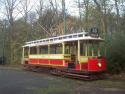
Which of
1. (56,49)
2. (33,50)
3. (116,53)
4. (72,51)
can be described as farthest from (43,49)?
(116,53)

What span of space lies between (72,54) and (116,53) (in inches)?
129

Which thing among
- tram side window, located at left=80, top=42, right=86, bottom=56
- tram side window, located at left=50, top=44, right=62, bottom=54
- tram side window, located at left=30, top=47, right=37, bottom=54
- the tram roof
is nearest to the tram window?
the tram roof

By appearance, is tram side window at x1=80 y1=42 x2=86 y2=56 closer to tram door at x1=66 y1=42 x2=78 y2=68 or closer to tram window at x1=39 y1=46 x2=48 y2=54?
tram door at x1=66 y1=42 x2=78 y2=68

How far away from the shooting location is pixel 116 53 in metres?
19.8

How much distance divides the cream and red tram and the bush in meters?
1.02

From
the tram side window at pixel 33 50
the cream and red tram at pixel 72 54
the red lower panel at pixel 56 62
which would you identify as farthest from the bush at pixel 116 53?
the tram side window at pixel 33 50

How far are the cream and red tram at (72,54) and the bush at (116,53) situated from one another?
1019 mm

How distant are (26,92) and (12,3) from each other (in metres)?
34.3

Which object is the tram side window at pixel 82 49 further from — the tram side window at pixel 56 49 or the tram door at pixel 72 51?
the tram side window at pixel 56 49

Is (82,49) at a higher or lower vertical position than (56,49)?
lower

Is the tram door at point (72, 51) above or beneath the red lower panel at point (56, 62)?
above

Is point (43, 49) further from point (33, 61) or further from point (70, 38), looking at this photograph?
point (70, 38)

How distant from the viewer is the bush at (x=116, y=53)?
1948 cm

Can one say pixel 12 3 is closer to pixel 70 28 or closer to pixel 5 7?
pixel 5 7
